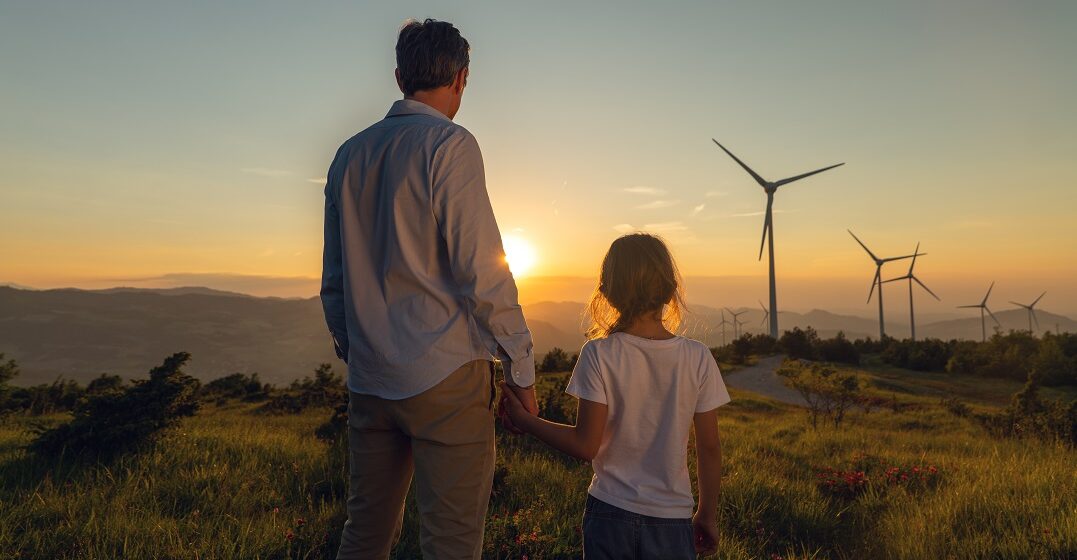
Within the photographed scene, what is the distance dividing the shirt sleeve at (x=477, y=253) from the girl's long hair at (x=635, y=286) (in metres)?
0.47

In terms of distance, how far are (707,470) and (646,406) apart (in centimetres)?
39

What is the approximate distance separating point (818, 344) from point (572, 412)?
29707 millimetres

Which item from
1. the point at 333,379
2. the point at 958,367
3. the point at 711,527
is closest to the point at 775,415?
the point at 333,379

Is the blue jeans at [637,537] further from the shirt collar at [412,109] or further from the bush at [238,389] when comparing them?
the bush at [238,389]

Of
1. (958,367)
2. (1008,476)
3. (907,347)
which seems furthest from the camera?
(907,347)

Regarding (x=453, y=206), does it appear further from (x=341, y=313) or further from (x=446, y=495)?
(x=446, y=495)

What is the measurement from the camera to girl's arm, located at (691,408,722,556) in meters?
2.73

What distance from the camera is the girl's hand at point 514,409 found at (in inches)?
102

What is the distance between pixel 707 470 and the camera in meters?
2.74

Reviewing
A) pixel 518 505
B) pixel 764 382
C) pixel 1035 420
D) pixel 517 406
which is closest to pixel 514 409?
pixel 517 406

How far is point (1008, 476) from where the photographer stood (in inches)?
269

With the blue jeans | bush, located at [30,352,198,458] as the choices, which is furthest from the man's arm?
bush, located at [30,352,198,458]

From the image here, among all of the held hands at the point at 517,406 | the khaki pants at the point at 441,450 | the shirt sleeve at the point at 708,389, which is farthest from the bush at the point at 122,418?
the shirt sleeve at the point at 708,389

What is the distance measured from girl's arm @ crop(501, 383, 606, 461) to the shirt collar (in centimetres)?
116
